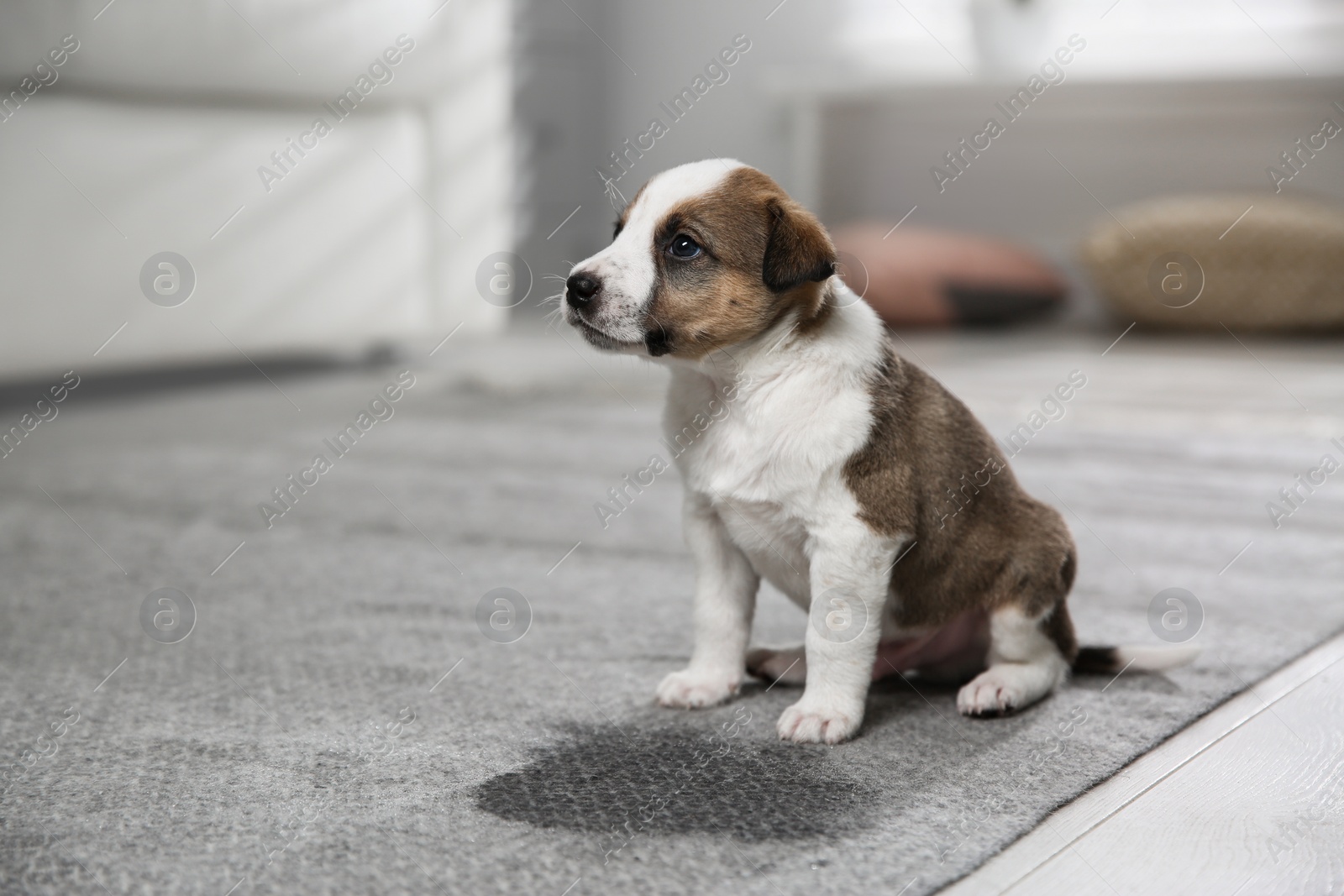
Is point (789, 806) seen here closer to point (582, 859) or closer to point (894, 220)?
point (582, 859)

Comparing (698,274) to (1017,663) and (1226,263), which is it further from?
(1226,263)

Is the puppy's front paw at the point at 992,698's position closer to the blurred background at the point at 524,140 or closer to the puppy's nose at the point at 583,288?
the puppy's nose at the point at 583,288

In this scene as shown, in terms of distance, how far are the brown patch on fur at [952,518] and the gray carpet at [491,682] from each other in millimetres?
131

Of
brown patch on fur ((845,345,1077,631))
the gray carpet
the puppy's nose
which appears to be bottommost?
the gray carpet

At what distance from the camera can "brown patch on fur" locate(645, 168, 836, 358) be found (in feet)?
4.22

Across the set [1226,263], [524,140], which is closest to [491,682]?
[1226,263]

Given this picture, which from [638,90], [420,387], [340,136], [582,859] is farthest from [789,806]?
[638,90]

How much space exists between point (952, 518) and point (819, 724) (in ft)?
0.87

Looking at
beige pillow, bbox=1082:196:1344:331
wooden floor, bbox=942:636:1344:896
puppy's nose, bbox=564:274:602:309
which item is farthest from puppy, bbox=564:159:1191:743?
beige pillow, bbox=1082:196:1344:331

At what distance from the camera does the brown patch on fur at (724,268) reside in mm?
1285

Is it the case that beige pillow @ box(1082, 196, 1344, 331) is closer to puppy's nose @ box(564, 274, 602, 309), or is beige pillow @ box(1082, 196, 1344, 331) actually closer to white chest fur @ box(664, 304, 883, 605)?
white chest fur @ box(664, 304, 883, 605)

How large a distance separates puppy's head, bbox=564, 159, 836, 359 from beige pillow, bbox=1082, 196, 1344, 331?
416 centimetres

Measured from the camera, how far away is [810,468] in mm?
1282

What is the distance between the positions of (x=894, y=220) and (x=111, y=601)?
509 centimetres
